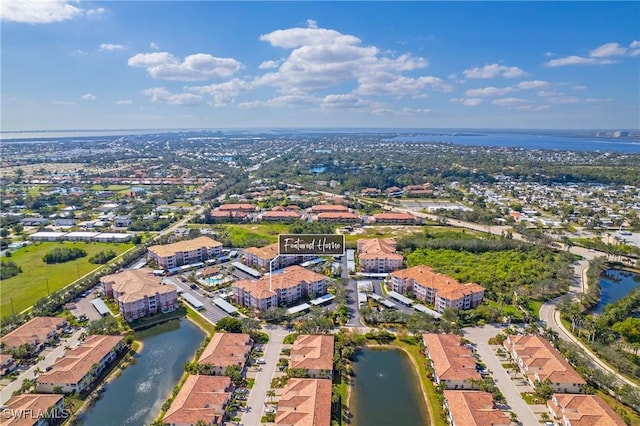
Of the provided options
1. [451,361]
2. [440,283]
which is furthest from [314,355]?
[440,283]

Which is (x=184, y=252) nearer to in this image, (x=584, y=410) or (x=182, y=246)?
(x=182, y=246)

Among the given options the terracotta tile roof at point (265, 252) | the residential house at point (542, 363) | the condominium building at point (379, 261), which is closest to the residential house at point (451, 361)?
the residential house at point (542, 363)

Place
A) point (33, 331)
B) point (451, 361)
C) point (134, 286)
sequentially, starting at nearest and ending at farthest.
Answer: point (451, 361), point (33, 331), point (134, 286)

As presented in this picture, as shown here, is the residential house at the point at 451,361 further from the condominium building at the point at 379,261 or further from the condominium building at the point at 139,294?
the condominium building at the point at 139,294

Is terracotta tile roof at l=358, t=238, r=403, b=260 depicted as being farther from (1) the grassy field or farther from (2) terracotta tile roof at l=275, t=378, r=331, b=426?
(1) the grassy field

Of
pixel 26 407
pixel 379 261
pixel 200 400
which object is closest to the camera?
pixel 26 407
